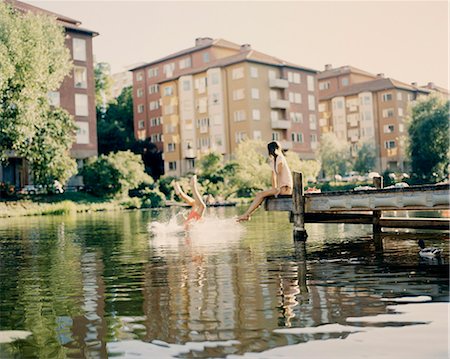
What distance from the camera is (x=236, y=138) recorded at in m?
85.6

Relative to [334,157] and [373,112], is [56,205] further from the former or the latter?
[373,112]

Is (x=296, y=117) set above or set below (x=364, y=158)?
Answer: above

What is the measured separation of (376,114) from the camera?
4382 inches

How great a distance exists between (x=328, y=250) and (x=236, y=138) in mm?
71726

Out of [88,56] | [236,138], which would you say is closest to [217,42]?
[236,138]

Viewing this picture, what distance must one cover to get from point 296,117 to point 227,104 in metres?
11.8

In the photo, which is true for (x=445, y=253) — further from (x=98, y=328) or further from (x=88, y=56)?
(x=88, y=56)

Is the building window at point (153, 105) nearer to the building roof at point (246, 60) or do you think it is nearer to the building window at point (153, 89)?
the building window at point (153, 89)

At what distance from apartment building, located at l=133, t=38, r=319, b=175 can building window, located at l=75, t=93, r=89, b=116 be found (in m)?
18.7

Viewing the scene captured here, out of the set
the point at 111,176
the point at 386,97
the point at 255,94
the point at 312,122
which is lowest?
the point at 111,176

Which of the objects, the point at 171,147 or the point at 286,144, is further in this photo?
the point at 171,147

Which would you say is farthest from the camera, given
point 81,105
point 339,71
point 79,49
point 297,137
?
point 339,71

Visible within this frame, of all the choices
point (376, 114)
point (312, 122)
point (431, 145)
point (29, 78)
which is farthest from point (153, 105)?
point (29, 78)

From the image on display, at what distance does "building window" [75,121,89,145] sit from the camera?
68.9 m
